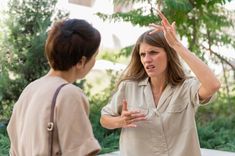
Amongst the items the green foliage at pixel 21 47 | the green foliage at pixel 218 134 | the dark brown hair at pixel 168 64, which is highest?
the dark brown hair at pixel 168 64

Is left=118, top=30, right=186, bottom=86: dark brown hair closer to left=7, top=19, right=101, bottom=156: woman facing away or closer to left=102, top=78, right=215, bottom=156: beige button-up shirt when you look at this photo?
left=102, top=78, right=215, bottom=156: beige button-up shirt

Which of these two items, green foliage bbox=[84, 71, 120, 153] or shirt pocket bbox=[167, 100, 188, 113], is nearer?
shirt pocket bbox=[167, 100, 188, 113]

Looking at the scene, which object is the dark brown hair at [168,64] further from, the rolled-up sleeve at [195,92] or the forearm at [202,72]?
the forearm at [202,72]

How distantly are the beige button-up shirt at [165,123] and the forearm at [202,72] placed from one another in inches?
3.4

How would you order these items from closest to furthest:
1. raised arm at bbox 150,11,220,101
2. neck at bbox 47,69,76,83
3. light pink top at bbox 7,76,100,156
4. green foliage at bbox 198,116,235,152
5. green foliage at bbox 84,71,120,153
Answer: light pink top at bbox 7,76,100,156, neck at bbox 47,69,76,83, raised arm at bbox 150,11,220,101, green foliage at bbox 84,71,120,153, green foliage at bbox 198,116,235,152

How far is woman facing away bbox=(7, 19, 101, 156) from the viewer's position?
161 cm

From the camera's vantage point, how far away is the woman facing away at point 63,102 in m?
1.61

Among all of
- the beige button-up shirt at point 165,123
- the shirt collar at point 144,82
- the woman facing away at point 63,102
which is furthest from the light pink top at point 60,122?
the shirt collar at point 144,82

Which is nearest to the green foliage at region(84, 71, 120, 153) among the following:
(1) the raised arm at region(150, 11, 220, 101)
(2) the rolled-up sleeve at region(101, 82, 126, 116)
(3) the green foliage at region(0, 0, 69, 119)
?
(3) the green foliage at region(0, 0, 69, 119)

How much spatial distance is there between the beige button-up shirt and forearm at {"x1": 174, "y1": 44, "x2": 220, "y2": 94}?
0.28 feet

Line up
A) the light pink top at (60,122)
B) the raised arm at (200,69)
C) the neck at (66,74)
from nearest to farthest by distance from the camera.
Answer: the light pink top at (60,122), the neck at (66,74), the raised arm at (200,69)

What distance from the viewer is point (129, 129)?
2357 mm

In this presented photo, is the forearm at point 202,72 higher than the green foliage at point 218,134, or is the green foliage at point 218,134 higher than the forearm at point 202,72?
the forearm at point 202,72

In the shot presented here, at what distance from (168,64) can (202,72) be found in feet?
0.92
